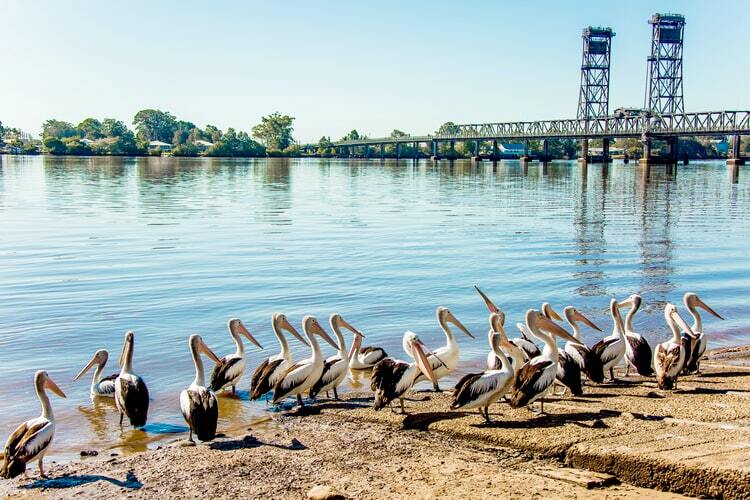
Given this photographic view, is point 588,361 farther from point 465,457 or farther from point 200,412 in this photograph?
point 200,412

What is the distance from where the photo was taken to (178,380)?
11.3 m

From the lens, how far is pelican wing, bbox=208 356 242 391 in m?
10.6

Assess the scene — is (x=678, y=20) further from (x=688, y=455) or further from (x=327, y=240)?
(x=688, y=455)

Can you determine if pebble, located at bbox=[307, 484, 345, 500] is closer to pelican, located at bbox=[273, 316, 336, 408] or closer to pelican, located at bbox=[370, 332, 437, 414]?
pelican, located at bbox=[370, 332, 437, 414]

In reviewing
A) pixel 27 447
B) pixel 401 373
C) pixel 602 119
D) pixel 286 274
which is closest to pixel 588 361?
pixel 401 373

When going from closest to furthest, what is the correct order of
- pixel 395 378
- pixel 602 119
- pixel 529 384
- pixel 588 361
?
pixel 529 384 < pixel 395 378 < pixel 588 361 < pixel 602 119

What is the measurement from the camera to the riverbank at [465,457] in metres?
6.86

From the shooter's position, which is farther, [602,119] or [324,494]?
[602,119]

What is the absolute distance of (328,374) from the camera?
10.2m

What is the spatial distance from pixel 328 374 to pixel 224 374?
1.42 metres

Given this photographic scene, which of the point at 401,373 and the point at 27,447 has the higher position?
the point at 401,373

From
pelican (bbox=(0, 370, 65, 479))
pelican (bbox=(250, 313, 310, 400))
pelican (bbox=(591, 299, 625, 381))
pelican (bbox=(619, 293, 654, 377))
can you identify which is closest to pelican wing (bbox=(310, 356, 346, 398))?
pelican (bbox=(250, 313, 310, 400))

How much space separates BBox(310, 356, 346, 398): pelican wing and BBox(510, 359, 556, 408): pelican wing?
→ 7.63 ft

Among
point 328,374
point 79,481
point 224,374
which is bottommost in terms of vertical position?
point 79,481
